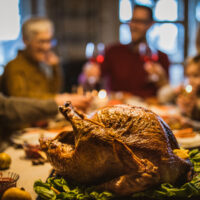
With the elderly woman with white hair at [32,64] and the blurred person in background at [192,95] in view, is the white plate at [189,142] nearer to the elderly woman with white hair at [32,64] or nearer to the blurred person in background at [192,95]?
the blurred person in background at [192,95]

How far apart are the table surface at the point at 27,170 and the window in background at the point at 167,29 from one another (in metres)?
5.04

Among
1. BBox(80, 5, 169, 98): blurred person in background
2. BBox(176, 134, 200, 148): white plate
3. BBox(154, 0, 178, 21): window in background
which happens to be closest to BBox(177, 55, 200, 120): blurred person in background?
BBox(176, 134, 200, 148): white plate

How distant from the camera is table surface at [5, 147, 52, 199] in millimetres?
1191

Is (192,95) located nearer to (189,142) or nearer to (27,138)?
(189,142)

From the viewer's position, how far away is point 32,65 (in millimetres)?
3393

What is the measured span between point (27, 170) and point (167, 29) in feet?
18.9

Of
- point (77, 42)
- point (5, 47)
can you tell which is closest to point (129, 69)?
point (77, 42)

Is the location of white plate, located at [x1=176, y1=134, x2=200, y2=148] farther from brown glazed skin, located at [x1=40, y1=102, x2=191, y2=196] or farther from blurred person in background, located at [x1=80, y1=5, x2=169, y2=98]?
blurred person in background, located at [x1=80, y1=5, x2=169, y2=98]

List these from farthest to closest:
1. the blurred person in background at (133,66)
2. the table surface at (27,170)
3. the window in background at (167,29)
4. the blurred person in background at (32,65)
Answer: the window in background at (167,29)
the blurred person in background at (133,66)
the blurred person in background at (32,65)
the table surface at (27,170)

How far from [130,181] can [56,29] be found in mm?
5245

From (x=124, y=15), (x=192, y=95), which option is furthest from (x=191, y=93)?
(x=124, y=15)

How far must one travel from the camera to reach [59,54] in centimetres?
575

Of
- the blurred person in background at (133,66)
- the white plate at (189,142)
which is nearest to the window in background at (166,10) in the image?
the blurred person in background at (133,66)

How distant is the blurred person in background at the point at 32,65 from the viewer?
3049 mm
